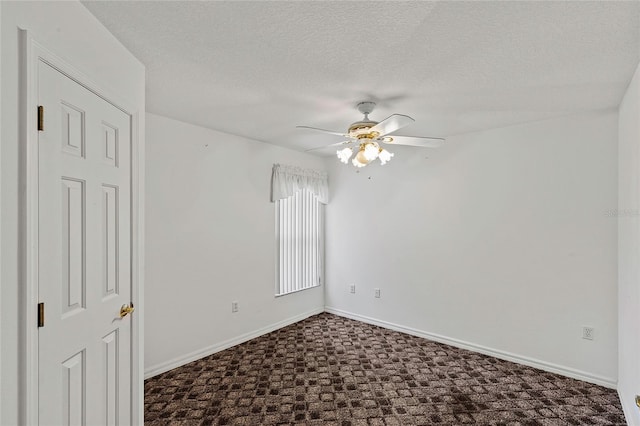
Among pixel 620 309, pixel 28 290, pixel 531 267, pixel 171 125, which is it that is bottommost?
pixel 620 309

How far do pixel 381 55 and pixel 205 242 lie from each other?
2.51 meters

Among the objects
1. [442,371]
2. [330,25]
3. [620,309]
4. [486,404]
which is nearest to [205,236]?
[330,25]

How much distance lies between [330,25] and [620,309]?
3117 mm

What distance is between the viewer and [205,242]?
10.9ft

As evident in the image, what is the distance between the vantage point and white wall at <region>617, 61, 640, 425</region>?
1.95 meters

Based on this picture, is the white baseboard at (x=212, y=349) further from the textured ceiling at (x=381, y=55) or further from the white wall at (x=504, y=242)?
the textured ceiling at (x=381, y=55)

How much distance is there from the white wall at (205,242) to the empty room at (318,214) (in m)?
0.02

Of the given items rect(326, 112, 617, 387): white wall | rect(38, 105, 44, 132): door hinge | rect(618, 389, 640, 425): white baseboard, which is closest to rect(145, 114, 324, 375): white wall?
rect(326, 112, 617, 387): white wall

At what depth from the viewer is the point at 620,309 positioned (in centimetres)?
254

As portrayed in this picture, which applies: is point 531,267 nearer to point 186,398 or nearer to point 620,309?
point 620,309

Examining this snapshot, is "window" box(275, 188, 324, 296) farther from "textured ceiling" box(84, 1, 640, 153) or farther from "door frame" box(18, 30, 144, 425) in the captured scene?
"door frame" box(18, 30, 144, 425)

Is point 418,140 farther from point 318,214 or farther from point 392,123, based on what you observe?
point 318,214

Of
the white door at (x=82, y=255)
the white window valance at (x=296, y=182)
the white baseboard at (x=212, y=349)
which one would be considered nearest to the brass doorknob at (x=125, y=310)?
the white door at (x=82, y=255)

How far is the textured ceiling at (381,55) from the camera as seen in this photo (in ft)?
4.81
